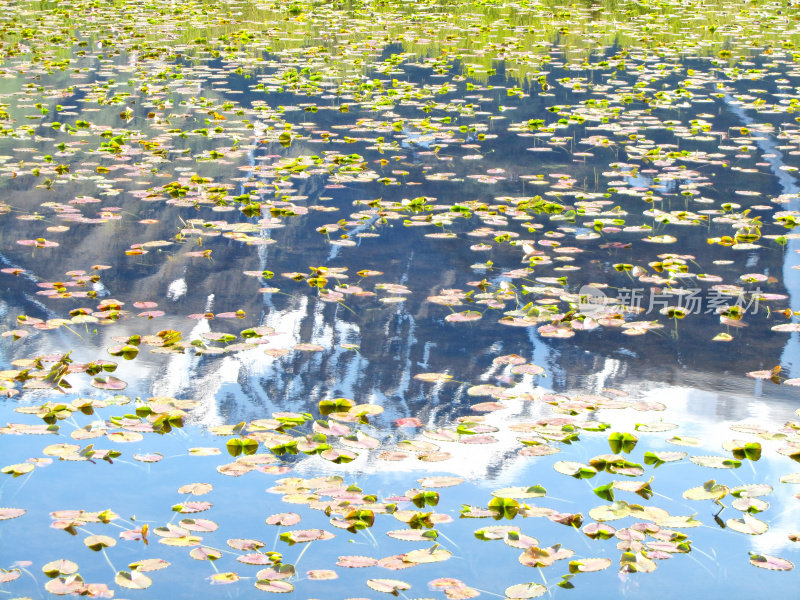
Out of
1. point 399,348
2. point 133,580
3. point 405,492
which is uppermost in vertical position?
point 399,348

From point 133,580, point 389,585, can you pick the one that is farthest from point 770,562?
point 133,580

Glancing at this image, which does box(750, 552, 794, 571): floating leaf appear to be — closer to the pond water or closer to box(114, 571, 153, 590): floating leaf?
the pond water

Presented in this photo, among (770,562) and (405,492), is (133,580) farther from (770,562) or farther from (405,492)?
(770,562)

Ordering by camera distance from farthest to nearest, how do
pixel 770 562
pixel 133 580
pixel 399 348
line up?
pixel 399 348
pixel 770 562
pixel 133 580

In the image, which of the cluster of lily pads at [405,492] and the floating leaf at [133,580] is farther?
the cluster of lily pads at [405,492]

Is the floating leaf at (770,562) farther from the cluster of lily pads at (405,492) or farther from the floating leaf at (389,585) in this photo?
the floating leaf at (389,585)

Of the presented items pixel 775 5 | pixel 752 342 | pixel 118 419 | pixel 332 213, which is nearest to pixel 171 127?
pixel 332 213

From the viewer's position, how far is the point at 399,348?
4273 millimetres

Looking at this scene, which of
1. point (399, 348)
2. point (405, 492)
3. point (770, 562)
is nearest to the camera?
point (770, 562)

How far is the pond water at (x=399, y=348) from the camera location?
2795 millimetres

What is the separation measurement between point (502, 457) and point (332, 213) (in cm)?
331

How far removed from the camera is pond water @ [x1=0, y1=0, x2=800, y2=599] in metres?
2.79

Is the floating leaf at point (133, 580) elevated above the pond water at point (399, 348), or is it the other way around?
the pond water at point (399, 348)

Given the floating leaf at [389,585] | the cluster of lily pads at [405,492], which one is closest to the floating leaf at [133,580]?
the cluster of lily pads at [405,492]
